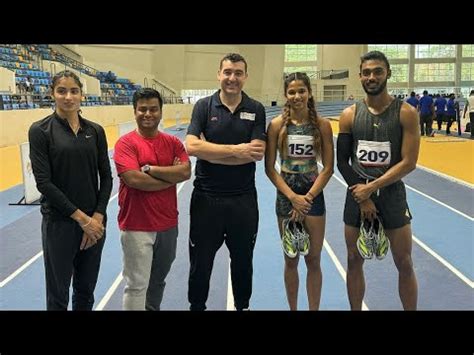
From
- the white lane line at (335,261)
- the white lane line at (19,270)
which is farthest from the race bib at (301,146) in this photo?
the white lane line at (19,270)

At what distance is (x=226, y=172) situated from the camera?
3.09m

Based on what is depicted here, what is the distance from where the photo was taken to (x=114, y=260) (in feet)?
15.7

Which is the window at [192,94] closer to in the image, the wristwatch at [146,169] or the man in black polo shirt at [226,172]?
the man in black polo shirt at [226,172]

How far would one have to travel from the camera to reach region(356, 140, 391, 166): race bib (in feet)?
9.82

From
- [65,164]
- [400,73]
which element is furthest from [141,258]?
[400,73]

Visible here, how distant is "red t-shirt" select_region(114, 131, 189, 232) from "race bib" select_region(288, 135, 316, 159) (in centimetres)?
82

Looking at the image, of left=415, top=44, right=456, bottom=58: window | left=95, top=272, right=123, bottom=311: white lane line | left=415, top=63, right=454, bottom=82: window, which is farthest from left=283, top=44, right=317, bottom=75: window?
left=95, top=272, right=123, bottom=311: white lane line

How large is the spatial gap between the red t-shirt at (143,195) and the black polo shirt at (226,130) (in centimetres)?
27

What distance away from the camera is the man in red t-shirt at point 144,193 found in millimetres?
2877

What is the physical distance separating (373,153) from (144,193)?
5.06ft

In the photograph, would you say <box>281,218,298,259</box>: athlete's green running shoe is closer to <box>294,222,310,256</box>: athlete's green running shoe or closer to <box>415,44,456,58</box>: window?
<box>294,222,310,256</box>: athlete's green running shoe

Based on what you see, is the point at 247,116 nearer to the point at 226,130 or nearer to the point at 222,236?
the point at 226,130
